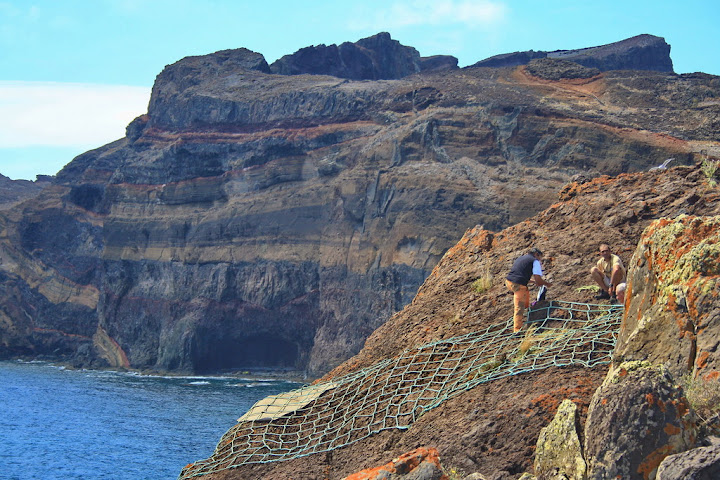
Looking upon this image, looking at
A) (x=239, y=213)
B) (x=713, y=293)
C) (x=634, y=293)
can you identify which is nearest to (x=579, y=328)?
(x=634, y=293)

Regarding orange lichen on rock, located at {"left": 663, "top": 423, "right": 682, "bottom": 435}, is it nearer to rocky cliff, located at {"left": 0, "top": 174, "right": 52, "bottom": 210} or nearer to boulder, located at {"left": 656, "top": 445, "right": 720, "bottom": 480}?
boulder, located at {"left": 656, "top": 445, "right": 720, "bottom": 480}

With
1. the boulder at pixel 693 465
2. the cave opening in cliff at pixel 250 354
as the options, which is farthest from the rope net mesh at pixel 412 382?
the cave opening in cliff at pixel 250 354

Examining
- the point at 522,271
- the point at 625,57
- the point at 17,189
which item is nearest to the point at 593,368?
the point at 522,271

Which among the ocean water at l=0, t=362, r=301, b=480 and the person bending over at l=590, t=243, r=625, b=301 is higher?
the person bending over at l=590, t=243, r=625, b=301

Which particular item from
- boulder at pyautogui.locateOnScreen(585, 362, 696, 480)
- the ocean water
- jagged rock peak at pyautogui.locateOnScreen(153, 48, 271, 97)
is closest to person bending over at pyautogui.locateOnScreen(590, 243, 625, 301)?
boulder at pyautogui.locateOnScreen(585, 362, 696, 480)

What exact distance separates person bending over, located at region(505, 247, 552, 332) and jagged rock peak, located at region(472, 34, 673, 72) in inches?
5613

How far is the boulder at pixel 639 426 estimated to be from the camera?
266 inches

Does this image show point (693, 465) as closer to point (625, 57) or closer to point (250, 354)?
point (250, 354)

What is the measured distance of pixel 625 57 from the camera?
149 meters

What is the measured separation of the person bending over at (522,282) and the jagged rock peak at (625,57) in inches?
5613

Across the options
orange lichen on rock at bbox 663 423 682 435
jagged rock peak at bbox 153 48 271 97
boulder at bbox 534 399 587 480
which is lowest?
boulder at bbox 534 399 587 480

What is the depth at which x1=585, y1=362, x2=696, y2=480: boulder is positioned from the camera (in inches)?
266

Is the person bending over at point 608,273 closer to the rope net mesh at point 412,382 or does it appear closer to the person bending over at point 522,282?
the rope net mesh at point 412,382

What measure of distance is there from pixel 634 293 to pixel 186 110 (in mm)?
93469
